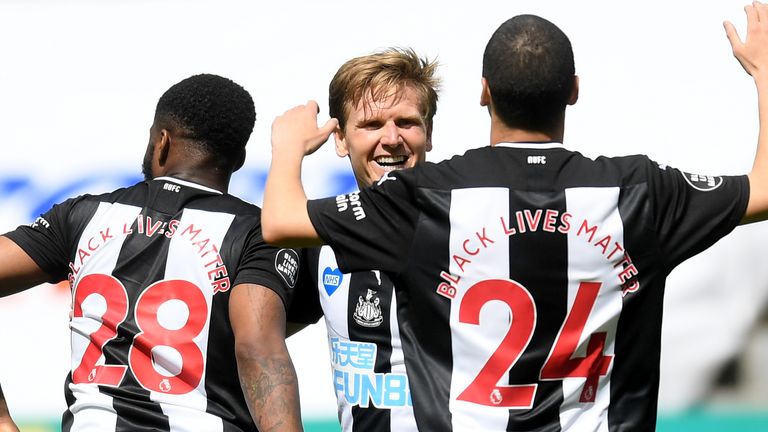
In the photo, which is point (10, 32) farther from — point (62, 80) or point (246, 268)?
point (246, 268)

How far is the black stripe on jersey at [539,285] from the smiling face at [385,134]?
3.41 ft

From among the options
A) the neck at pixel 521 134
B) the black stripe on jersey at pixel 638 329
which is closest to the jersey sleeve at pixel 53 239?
the neck at pixel 521 134

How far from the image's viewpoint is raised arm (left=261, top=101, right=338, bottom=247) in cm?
232

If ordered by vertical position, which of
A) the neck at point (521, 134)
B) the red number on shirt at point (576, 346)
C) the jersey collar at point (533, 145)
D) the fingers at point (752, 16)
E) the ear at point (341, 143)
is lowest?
the red number on shirt at point (576, 346)

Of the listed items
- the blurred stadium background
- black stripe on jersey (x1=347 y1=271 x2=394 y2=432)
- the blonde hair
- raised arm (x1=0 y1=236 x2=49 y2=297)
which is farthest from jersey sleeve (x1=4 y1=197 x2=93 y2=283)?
the blurred stadium background

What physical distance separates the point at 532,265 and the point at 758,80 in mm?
602

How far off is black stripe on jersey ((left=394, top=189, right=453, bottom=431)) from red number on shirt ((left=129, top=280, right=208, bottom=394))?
2.36ft

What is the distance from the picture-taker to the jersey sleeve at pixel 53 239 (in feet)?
10.0

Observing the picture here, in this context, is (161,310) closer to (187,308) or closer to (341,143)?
(187,308)

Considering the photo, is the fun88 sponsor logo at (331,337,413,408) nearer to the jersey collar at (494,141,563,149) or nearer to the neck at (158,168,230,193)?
the neck at (158,168,230,193)

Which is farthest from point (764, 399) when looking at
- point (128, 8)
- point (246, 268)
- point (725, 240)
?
point (128, 8)

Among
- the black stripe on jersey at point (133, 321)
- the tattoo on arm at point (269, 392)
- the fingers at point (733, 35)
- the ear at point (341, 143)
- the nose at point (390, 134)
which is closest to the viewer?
the fingers at point (733, 35)

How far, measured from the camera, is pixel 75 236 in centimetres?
303

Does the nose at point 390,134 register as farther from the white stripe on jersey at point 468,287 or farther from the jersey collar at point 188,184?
the white stripe on jersey at point 468,287
